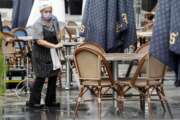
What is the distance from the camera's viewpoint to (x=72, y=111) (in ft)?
34.8

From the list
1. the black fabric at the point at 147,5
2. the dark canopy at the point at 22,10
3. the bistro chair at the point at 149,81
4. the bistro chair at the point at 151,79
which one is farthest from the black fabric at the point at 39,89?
the black fabric at the point at 147,5

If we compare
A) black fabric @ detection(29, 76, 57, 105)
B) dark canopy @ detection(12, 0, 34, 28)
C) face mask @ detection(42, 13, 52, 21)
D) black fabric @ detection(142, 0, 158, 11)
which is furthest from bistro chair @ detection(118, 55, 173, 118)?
black fabric @ detection(142, 0, 158, 11)

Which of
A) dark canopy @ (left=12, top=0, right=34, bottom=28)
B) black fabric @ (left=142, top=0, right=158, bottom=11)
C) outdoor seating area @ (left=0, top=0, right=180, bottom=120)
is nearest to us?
outdoor seating area @ (left=0, top=0, right=180, bottom=120)

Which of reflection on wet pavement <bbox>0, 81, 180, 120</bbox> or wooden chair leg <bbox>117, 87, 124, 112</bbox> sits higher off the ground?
wooden chair leg <bbox>117, 87, 124, 112</bbox>

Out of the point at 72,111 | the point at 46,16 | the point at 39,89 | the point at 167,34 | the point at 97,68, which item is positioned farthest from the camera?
the point at 39,89

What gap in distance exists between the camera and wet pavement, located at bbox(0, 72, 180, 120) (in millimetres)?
10023

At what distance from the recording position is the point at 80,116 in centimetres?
1007

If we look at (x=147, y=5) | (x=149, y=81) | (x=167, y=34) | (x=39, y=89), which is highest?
(x=167, y=34)

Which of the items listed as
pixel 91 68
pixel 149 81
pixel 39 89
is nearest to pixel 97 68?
pixel 91 68

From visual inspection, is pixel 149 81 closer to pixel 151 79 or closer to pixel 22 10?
pixel 151 79

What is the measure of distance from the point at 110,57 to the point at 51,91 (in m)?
1.94

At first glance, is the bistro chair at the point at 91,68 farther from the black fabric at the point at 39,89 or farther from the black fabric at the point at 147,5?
the black fabric at the point at 147,5

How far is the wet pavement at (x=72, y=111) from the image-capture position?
32.9ft

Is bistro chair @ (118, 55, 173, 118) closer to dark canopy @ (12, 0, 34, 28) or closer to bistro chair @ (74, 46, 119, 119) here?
bistro chair @ (74, 46, 119, 119)
